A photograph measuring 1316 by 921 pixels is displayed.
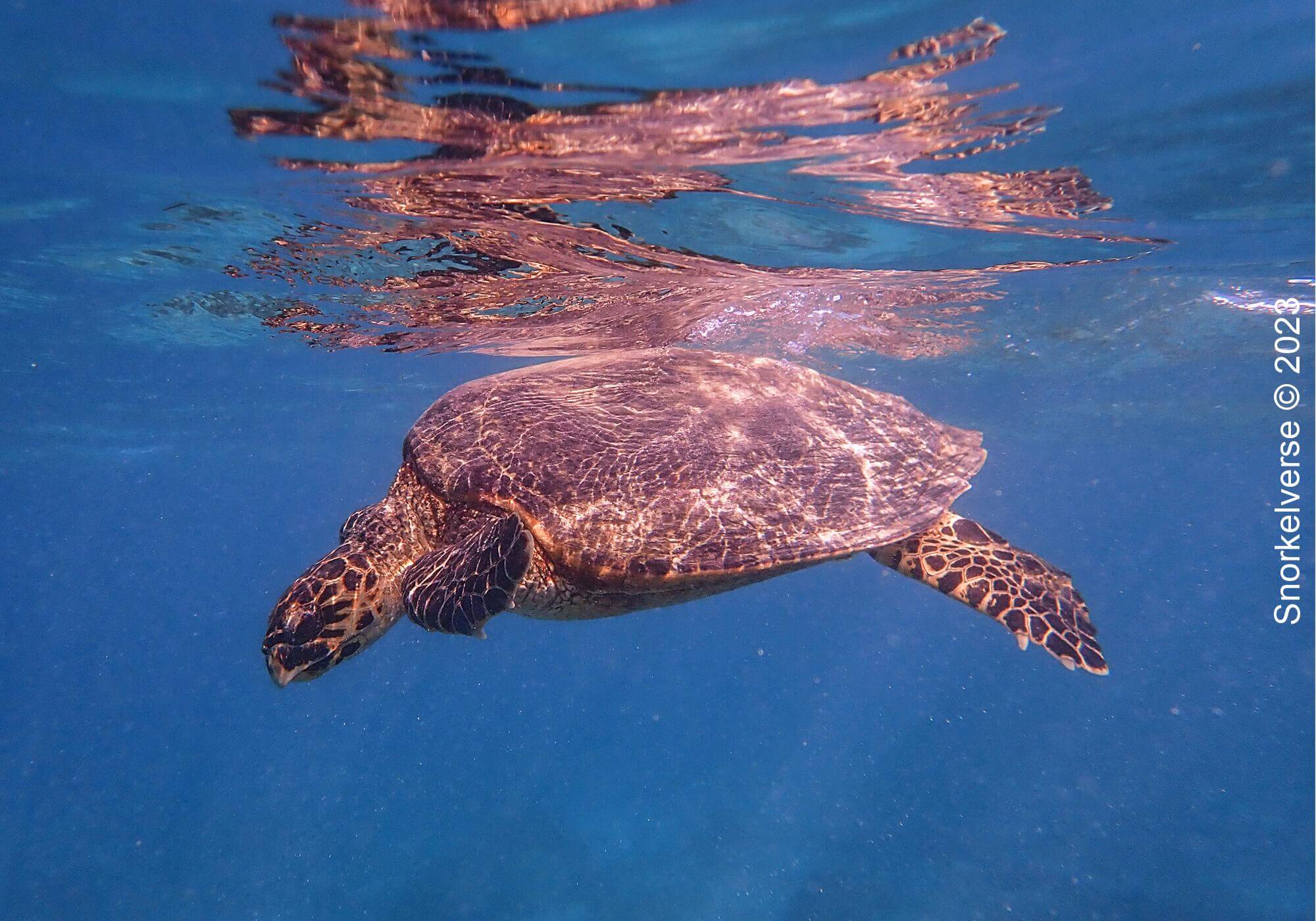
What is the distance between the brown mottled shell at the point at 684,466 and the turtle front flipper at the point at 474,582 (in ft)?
2.27

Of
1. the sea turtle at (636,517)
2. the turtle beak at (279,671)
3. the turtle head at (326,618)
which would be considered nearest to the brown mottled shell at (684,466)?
the sea turtle at (636,517)

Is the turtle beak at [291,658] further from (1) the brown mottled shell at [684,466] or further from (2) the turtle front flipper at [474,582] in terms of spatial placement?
(1) the brown mottled shell at [684,466]

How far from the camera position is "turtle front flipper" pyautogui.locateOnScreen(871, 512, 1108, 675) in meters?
5.90

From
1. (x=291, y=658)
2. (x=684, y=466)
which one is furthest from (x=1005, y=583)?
(x=291, y=658)

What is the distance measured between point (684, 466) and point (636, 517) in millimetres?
818

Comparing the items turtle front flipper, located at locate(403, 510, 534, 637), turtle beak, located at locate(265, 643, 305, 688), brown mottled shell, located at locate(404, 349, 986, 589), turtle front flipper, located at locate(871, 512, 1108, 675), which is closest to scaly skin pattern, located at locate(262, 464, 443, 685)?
turtle beak, located at locate(265, 643, 305, 688)

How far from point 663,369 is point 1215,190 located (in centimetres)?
967

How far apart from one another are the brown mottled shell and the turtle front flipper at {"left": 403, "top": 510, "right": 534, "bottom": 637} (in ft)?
2.27

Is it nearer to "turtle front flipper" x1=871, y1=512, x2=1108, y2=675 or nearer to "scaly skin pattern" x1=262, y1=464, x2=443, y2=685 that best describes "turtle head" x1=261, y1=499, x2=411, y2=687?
"scaly skin pattern" x1=262, y1=464, x2=443, y2=685

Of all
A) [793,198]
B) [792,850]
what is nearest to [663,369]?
[793,198]

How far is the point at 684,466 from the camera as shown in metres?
6.04

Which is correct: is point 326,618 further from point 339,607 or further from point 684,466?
point 684,466

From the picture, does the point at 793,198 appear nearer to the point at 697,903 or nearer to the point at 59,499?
the point at 697,903

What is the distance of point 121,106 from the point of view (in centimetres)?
714
